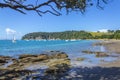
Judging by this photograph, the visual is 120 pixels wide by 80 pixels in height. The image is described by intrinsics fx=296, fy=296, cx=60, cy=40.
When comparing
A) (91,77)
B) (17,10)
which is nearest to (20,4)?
(17,10)

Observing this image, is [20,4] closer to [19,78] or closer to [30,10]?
[30,10]

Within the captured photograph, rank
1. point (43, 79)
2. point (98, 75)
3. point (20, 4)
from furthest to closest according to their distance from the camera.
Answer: point (98, 75)
point (43, 79)
point (20, 4)

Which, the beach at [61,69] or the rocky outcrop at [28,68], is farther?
the rocky outcrop at [28,68]

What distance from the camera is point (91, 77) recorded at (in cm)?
1958

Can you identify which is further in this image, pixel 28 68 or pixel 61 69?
pixel 28 68

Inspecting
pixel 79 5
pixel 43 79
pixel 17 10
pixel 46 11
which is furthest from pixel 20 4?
pixel 43 79

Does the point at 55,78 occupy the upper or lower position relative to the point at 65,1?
lower

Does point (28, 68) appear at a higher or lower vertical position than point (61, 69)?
lower

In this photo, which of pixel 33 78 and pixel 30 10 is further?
pixel 33 78

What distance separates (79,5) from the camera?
18.8 meters

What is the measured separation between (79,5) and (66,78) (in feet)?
15.8

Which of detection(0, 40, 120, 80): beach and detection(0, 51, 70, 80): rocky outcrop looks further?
detection(0, 51, 70, 80): rocky outcrop

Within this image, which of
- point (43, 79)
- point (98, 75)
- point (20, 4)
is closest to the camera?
point (20, 4)

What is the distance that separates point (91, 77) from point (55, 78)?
2.38 metres
